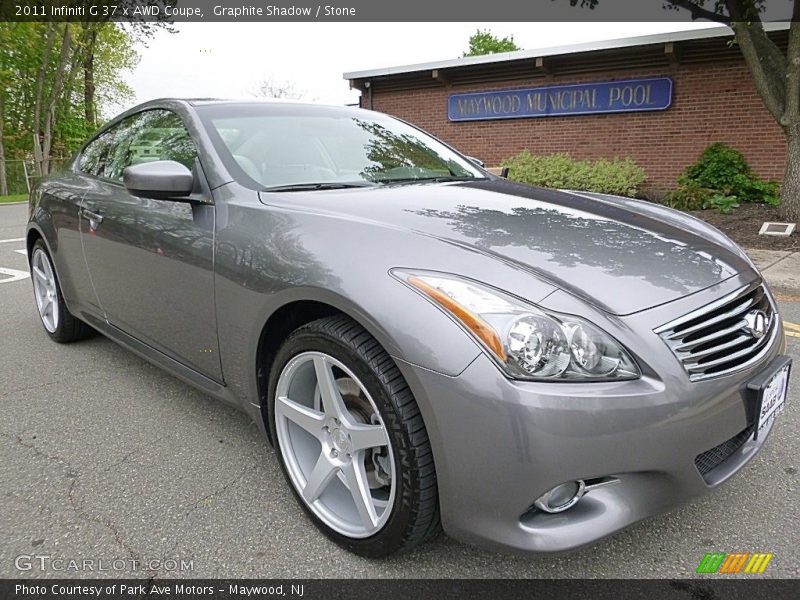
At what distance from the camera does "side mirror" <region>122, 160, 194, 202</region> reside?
7.33ft

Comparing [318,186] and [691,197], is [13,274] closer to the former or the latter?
[318,186]

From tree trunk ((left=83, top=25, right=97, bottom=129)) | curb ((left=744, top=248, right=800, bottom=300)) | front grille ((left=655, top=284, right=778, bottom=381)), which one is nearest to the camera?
front grille ((left=655, top=284, right=778, bottom=381))

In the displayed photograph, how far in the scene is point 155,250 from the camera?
2559mm

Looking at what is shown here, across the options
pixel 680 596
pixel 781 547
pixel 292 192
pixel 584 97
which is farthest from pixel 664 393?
pixel 584 97

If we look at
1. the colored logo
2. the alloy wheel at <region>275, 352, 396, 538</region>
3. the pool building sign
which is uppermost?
the pool building sign

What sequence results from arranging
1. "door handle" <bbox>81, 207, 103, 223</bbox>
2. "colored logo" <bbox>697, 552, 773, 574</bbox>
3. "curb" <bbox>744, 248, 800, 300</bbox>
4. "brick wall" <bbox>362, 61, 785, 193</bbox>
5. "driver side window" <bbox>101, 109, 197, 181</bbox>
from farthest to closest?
"brick wall" <bbox>362, 61, 785, 193</bbox>, "curb" <bbox>744, 248, 800, 300</bbox>, "door handle" <bbox>81, 207, 103, 223</bbox>, "driver side window" <bbox>101, 109, 197, 181</bbox>, "colored logo" <bbox>697, 552, 773, 574</bbox>

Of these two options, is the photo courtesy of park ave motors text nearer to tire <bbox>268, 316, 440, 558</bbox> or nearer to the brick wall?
tire <bbox>268, 316, 440, 558</bbox>

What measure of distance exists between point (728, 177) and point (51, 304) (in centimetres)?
1050

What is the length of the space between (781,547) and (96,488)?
7.87 feet

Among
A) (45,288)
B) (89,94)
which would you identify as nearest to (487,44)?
(89,94)

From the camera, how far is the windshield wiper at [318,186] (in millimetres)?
2379

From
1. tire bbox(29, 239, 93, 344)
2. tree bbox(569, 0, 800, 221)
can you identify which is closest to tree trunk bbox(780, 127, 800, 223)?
tree bbox(569, 0, 800, 221)

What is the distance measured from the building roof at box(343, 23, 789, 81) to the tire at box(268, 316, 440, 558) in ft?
36.3

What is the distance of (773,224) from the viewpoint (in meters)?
7.99
